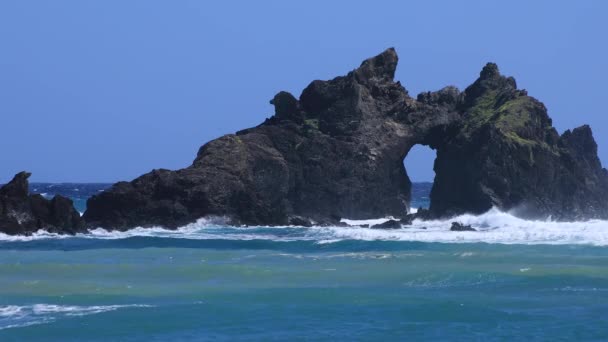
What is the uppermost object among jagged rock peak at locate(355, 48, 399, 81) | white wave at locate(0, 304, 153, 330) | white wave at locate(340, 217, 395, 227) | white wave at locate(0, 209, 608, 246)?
jagged rock peak at locate(355, 48, 399, 81)

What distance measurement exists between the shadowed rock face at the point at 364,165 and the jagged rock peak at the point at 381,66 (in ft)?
0.19

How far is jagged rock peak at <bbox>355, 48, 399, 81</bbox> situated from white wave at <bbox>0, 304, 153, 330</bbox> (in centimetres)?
3860

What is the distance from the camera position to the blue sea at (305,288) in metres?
23.2

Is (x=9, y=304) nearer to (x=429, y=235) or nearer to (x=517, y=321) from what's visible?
(x=517, y=321)

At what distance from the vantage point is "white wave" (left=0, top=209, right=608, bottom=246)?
1871 inches

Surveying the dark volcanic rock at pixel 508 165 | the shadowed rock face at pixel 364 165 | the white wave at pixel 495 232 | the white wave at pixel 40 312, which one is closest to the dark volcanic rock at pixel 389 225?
the white wave at pixel 495 232

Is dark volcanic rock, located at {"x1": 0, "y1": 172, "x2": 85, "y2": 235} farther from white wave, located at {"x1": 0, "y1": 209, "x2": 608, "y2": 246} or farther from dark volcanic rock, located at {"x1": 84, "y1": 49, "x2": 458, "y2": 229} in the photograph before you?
dark volcanic rock, located at {"x1": 84, "y1": 49, "x2": 458, "y2": 229}

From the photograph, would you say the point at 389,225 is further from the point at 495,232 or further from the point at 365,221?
the point at 495,232

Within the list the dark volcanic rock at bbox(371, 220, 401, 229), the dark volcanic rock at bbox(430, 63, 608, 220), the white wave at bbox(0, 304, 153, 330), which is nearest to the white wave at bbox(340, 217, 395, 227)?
the dark volcanic rock at bbox(371, 220, 401, 229)

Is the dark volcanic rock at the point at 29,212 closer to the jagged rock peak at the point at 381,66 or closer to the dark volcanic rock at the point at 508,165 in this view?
the jagged rock peak at the point at 381,66

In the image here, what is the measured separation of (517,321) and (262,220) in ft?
114

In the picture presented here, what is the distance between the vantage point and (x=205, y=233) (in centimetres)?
5194

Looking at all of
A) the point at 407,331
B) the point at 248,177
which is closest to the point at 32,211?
the point at 248,177

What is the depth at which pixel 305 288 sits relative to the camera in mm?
29547
